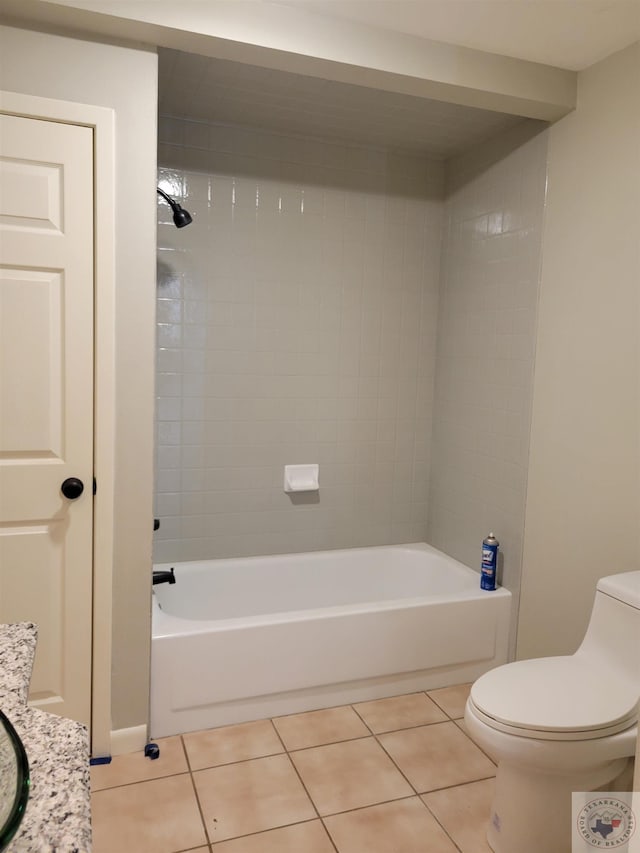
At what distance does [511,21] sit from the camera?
2008mm

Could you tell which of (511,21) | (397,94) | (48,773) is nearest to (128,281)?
(397,94)

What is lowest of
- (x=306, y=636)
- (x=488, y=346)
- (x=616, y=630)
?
(x=306, y=636)

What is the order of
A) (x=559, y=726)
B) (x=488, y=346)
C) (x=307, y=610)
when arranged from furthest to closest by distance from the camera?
(x=488, y=346)
(x=307, y=610)
(x=559, y=726)

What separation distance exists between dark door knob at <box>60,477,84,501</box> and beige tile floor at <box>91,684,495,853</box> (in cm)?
94

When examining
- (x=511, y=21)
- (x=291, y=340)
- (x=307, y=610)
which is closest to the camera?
(x=511, y=21)

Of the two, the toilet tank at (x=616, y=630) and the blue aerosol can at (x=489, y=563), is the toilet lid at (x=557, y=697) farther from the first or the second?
the blue aerosol can at (x=489, y=563)

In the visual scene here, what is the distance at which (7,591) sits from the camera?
2014mm

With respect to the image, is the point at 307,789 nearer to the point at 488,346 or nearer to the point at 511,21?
the point at 488,346

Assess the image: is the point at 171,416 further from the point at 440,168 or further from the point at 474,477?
the point at 440,168

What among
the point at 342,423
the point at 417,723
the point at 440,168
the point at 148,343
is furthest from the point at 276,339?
the point at 417,723

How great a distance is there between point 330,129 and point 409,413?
144cm

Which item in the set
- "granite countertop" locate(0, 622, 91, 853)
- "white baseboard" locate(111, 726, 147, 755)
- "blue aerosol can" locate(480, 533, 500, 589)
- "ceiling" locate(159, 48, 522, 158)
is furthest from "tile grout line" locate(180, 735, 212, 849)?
"ceiling" locate(159, 48, 522, 158)

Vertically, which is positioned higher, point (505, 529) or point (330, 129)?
point (330, 129)

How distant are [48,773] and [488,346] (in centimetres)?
257
